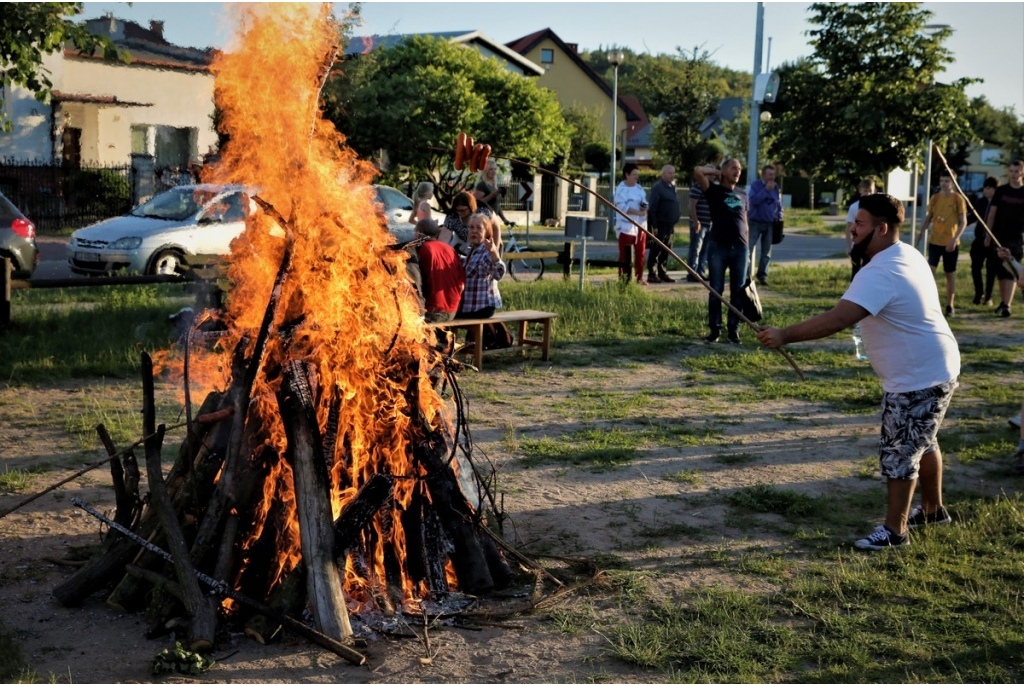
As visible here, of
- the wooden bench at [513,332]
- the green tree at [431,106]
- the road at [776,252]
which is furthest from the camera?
the green tree at [431,106]

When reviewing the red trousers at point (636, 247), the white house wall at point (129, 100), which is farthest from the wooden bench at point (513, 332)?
the white house wall at point (129, 100)

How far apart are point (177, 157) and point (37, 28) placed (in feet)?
92.8

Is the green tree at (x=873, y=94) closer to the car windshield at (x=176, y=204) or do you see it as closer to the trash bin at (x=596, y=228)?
the trash bin at (x=596, y=228)

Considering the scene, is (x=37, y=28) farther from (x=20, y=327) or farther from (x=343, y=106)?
(x=343, y=106)

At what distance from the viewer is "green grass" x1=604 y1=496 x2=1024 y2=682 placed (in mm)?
4484

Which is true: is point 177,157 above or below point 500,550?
above

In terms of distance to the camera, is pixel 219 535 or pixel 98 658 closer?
pixel 98 658

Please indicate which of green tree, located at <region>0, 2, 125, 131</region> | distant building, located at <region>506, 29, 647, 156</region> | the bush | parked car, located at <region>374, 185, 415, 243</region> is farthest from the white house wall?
distant building, located at <region>506, 29, 647, 156</region>

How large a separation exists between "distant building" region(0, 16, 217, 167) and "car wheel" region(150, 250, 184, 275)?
50.5 feet

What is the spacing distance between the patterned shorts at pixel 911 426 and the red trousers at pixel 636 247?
11790mm

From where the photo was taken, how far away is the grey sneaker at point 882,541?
6.04m

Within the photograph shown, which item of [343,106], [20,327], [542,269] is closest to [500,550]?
[20,327]

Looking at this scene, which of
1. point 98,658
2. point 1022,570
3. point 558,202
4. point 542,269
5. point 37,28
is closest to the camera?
point 98,658

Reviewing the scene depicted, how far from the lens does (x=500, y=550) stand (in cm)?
577
